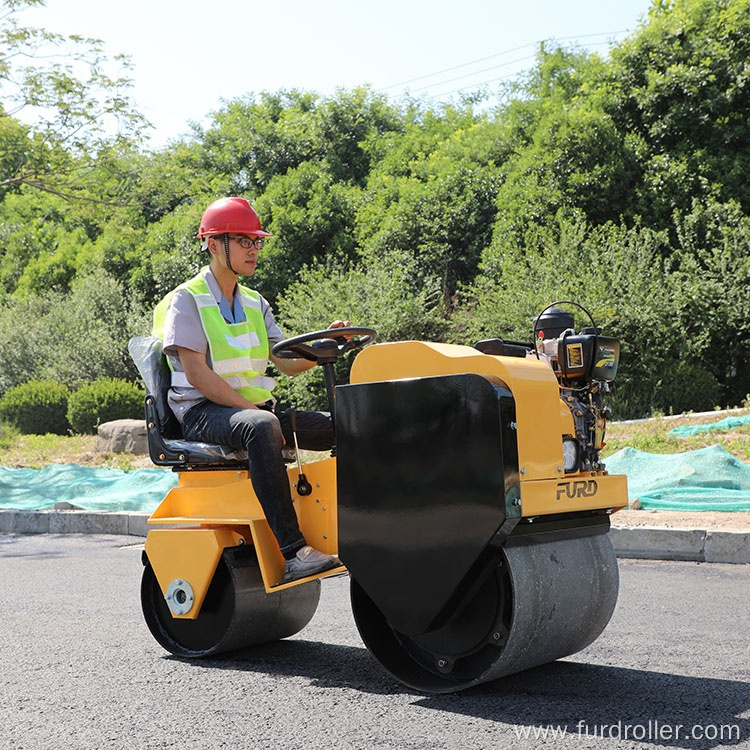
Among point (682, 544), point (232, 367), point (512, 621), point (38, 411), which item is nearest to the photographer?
point (512, 621)

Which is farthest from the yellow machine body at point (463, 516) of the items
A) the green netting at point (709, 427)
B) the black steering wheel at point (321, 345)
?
the green netting at point (709, 427)

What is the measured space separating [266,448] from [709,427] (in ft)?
32.8

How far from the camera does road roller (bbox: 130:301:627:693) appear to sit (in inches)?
142

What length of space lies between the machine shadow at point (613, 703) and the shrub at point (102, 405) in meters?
18.1

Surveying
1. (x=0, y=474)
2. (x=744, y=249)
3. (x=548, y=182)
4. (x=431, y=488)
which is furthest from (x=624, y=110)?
(x=431, y=488)

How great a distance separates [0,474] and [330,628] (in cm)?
883

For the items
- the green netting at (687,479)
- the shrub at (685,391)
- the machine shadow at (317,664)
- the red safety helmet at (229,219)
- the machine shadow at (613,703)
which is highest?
the red safety helmet at (229,219)

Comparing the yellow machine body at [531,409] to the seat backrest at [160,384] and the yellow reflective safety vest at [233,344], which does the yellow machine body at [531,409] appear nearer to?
the yellow reflective safety vest at [233,344]

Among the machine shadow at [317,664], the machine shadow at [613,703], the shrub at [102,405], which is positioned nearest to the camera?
the machine shadow at [613,703]

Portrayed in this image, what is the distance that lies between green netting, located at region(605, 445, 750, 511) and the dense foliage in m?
8.54

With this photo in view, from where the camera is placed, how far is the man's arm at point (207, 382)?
453 cm

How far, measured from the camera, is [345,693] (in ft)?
12.8

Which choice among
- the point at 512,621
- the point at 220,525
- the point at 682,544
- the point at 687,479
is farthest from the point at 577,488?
the point at 687,479

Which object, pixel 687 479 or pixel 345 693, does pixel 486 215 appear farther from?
pixel 345 693
